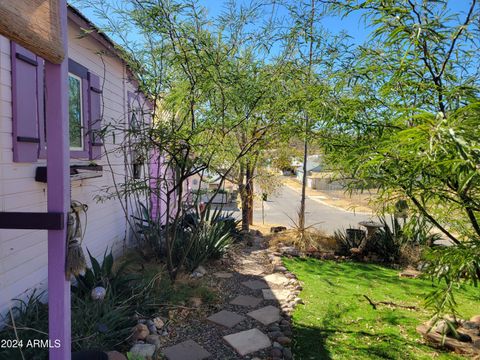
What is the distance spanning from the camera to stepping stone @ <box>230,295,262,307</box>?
13.2 feet

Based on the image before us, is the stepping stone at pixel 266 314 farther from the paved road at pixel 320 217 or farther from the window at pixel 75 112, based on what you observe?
the paved road at pixel 320 217

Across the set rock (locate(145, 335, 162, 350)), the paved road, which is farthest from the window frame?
the paved road

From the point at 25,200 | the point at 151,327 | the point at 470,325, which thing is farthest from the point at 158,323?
the point at 470,325

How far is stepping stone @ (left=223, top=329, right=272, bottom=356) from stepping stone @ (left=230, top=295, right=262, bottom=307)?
0.73m

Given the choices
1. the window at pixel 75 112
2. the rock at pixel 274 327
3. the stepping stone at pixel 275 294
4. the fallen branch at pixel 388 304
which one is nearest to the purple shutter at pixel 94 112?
the window at pixel 75 112

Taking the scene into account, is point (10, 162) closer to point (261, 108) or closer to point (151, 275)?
point (151, 275)

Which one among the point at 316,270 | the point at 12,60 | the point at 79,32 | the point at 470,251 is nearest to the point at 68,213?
the point at 12,60

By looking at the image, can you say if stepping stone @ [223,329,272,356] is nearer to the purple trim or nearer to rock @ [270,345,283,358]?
rock @ [270,345,283,358]

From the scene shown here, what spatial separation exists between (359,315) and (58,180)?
140 inches

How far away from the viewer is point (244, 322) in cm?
352

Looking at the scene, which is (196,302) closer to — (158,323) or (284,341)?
(158,323)

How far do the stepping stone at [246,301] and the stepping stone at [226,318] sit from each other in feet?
1.04

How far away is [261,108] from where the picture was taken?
413 centimetres

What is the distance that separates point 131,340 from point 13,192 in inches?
63.5
